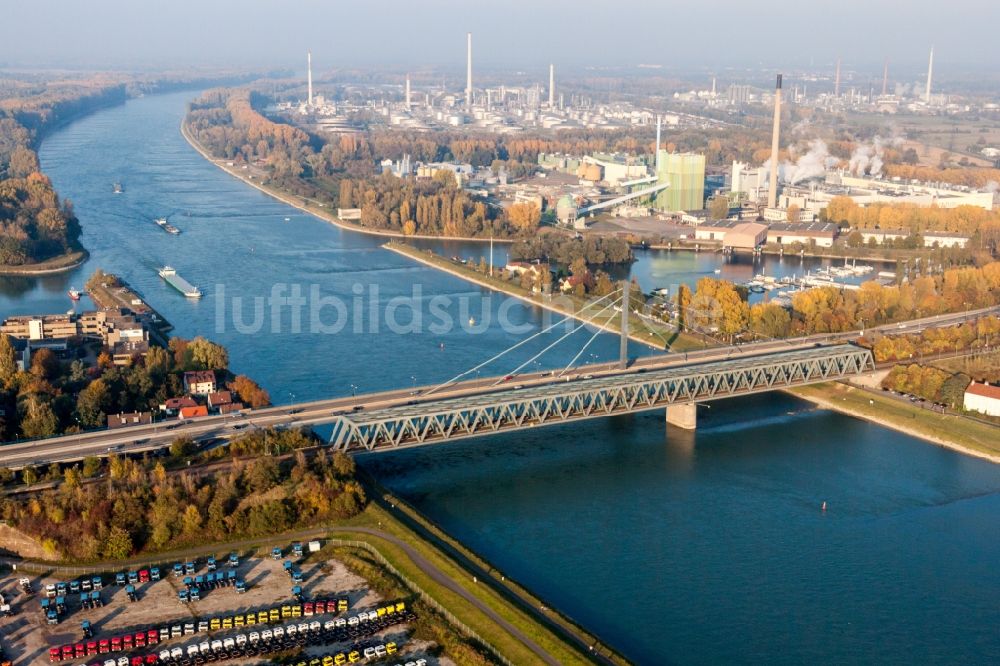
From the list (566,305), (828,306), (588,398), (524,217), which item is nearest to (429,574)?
(588,398)

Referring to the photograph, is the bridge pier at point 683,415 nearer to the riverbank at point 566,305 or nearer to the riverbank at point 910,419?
the riverbank at point 910,419

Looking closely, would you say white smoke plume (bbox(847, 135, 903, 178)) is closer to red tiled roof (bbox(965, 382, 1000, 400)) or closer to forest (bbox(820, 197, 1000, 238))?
forest (bbox(820, 197, 1000, 238))

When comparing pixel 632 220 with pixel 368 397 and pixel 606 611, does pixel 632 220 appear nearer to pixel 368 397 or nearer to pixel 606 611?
pixel 368 397

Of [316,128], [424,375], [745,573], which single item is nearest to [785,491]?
[745,573]

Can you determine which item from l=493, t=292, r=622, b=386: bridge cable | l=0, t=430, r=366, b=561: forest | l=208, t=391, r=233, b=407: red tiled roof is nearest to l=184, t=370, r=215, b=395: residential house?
l=208, t=391, r=233, b=407: red tiled roof

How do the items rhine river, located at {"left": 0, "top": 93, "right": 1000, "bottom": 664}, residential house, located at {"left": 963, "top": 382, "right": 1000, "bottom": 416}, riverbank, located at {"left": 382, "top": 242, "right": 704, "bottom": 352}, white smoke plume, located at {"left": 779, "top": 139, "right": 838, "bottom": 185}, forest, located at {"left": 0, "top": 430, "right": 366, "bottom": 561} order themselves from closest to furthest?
rhine river, located at {"left": 0, "top": 93, "right": 1000, "bottom": 664}, forest, located at {"left": 0, "top": 430, "right": 366, "bottom": 561}, residential house, located at {"left": 963, "top": 382, "right": 1000, "bottom": 416}, riverbank, located at {"left": 382, "top": 242, "right": 704, "bottom": 352}, white smoke plume, located at {"left": 779, "top": 139, "right": 838, "bottom": 185}

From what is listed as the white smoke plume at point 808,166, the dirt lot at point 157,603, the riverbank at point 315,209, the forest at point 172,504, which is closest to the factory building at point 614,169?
the white smoke plume at point 808,166
